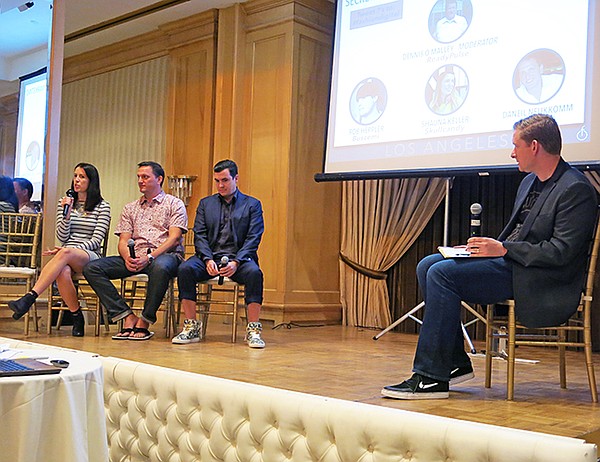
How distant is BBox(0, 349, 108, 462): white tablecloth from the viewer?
1.77 meters

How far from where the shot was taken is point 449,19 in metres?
5.11

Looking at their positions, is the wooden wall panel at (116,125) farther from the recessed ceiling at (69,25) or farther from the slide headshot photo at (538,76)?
the slide headshot photo at (538,76)

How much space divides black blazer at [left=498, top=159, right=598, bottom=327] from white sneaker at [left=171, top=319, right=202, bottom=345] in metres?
2.21

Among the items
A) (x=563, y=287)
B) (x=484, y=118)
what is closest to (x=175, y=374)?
(x=563, y=287)

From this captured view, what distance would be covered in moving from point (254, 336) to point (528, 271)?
199 centimetres

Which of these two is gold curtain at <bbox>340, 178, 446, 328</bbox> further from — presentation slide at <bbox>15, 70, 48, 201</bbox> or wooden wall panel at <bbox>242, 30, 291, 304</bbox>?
presentation slide at <bbox>15, 70, 48, 201</bbox>

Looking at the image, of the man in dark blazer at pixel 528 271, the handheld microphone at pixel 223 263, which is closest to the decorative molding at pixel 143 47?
the handheld microphone at pixel 223 263

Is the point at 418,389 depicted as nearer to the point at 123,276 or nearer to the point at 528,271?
the point at 528,271

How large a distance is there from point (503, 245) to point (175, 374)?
132 centimetres

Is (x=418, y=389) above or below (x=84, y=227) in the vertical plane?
below

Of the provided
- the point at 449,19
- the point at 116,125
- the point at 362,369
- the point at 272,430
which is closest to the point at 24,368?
the point at 272,430

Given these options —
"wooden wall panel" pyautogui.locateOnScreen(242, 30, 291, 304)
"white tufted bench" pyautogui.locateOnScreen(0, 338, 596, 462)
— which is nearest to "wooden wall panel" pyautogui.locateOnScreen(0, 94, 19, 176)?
"wooden wall panel" pyautogui.locateOnScreen(242, 30, 291, 304)

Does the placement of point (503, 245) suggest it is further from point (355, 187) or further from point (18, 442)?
point (355, 187)

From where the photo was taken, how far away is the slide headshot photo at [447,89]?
500 centimetres
